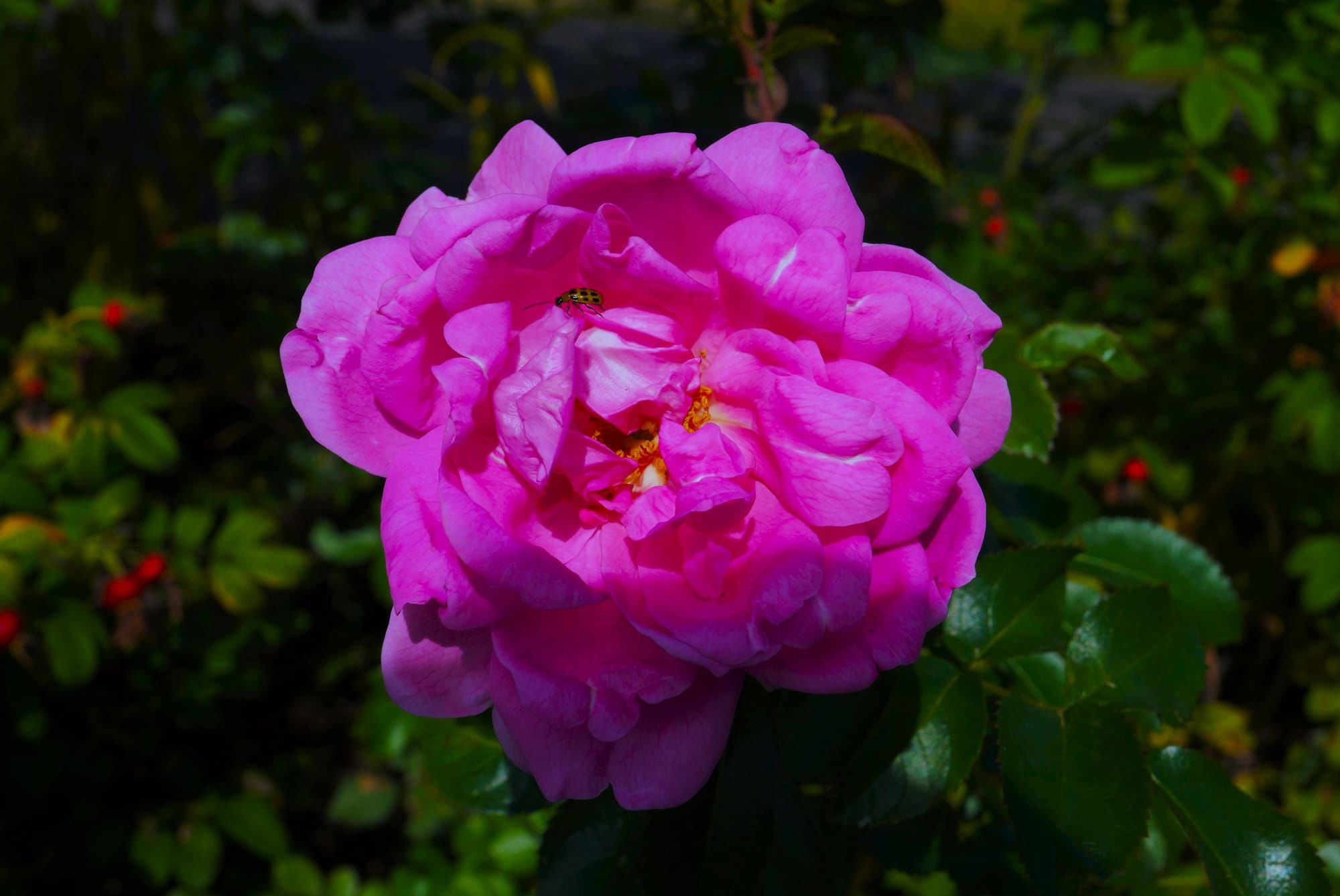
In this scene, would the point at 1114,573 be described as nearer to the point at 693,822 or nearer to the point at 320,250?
the point at 693,822

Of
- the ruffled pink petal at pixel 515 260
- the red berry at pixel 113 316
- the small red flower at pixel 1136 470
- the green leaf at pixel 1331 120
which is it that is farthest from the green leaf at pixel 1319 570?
the red berry at pixel 113 316

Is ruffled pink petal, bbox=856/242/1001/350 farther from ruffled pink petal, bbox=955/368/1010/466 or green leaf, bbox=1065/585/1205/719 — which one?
green leaf, bbox=1065/585/1205/719

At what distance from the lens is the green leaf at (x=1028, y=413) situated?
0.89 m

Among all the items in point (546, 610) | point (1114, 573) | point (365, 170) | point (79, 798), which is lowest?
point (79, 798)

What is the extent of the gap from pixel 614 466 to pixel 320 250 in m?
1.62

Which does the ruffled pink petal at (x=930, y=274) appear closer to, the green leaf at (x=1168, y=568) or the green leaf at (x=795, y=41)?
the green leaf at (x=795, y=41)

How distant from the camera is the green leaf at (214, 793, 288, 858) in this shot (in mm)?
1685

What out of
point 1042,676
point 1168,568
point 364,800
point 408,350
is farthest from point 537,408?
point 364,800

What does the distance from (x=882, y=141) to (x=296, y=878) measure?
1.59 meters

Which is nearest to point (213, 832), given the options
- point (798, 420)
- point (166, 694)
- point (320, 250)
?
point (166, 694)

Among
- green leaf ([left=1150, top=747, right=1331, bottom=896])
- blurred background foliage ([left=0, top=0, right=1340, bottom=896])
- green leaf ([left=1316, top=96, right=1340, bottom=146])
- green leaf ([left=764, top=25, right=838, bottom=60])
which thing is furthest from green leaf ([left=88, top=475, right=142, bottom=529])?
green leaf ([left=1316, top=96, right=1340, bottom=146])

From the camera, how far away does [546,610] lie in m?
0.64

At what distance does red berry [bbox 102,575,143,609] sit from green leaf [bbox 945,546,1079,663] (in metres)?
1.33

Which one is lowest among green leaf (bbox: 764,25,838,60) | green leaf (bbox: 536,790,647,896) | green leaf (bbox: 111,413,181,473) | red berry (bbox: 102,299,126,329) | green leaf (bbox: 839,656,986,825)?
green leaf (bbox: 111,413,181,473)
